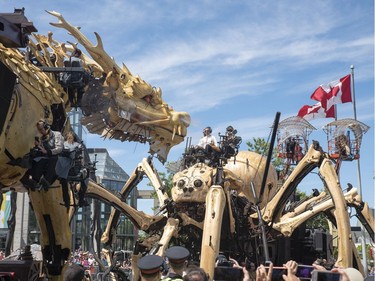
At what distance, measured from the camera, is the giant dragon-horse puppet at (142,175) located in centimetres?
645

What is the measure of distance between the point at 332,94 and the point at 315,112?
35.6 inches

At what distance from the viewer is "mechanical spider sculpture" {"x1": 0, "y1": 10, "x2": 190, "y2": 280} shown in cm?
618

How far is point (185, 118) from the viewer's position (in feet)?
29.5

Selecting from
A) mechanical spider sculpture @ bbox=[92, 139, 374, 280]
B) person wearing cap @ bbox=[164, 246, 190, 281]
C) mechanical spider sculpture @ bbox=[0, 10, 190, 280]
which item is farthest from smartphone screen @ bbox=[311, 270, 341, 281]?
mechanical spider sculpture @ bbox=[92, 139, 374, 280]

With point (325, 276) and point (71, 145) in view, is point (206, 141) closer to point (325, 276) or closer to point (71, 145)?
point (71, 145)

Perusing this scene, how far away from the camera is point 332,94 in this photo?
21.5 meters

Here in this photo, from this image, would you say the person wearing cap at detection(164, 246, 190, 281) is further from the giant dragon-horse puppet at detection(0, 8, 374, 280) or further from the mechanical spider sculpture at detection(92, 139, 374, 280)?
the mechanical spider sculpture at detection(92, 139, 374, 280)

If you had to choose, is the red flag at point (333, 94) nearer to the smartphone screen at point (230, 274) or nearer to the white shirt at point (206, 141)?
the white shirt at point (206, 141)

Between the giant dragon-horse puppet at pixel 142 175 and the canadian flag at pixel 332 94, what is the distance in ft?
21.6

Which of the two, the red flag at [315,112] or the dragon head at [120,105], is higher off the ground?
the red flag at [315,112]

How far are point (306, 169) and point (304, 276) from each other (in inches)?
262

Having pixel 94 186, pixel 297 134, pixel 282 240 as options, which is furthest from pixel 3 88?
pixel 297 134

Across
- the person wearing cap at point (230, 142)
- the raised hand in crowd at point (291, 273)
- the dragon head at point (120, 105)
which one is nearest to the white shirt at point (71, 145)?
the dragon head at point (120, 105)

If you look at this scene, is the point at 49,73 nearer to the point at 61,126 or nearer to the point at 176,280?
the point at 61,126
